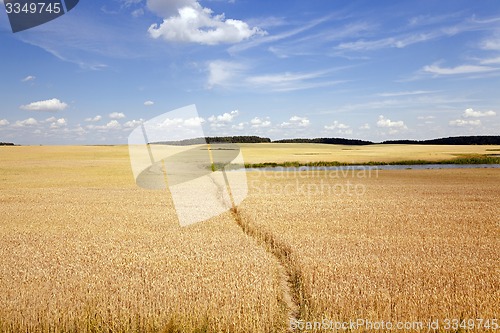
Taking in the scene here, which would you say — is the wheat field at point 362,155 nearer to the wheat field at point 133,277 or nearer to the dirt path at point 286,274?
the wheat field at point 133,277

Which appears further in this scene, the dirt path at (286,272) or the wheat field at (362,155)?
the wheat field at (362,155)

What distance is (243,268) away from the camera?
10.8 metres

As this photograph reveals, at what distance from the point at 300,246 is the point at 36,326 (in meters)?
8.53

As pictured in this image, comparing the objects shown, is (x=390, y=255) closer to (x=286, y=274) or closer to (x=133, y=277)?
(x=286, y=274)

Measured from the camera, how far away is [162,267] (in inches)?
439

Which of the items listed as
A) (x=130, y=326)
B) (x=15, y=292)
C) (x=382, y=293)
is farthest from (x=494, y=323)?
(x=15, y=292)

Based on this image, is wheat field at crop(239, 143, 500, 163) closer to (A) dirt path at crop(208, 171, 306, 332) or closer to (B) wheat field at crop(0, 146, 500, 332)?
(B) wheat field at crop(0, 146, 500, 332)

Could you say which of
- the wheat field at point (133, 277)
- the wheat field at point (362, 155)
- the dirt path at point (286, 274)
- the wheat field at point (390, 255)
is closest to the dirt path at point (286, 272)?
the dirt path at point (286, 274)

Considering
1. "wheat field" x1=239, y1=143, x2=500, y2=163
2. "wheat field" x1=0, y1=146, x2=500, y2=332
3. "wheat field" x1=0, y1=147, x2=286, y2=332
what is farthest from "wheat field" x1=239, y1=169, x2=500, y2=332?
"wheat field" x1=239, y1=143, x2=500, y2=163

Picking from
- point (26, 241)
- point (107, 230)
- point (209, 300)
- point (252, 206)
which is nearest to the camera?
point (209, 300)

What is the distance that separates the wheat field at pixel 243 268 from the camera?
8.15m

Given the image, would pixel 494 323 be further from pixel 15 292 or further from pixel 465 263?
pixel 15 292

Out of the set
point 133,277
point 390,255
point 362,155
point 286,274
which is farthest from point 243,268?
point 362,155

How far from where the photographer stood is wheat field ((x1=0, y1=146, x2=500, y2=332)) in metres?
8.15
